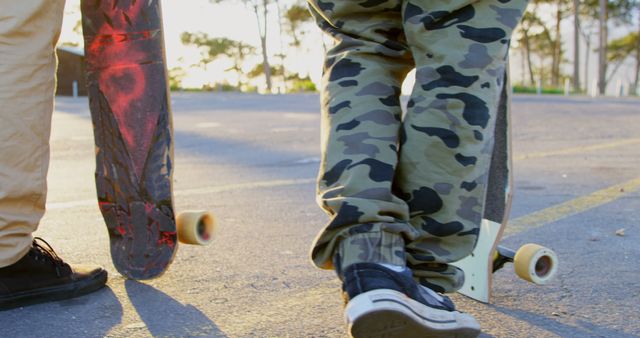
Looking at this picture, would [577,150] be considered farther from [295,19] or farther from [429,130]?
[295,19]

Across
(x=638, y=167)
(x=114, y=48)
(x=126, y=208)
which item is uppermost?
(x=114, y=48)

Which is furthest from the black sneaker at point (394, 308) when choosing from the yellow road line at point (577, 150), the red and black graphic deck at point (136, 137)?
the yellow road line at point (577, 150)

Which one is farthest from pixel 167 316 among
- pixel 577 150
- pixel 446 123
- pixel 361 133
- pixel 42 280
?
pixel 577 150

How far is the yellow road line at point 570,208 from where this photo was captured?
286 centimetres

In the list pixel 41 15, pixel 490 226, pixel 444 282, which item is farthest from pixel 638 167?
pixel 41 15

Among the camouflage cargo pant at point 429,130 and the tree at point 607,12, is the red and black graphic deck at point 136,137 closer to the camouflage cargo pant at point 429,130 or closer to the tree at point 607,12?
the camouflage cargo pant at point 429,130

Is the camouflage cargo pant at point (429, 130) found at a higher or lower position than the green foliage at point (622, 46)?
lower

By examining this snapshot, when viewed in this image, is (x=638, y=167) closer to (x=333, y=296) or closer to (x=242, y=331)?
(x=333, y=296)

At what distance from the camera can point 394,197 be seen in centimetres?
145

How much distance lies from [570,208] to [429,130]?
6.31 ft

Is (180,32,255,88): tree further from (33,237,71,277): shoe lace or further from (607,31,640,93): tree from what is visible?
(33,237,71,277): shoe lace

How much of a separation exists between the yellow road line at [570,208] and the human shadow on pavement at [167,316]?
1.28m

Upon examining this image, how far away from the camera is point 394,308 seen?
1283mm

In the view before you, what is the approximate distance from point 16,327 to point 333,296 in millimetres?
733
